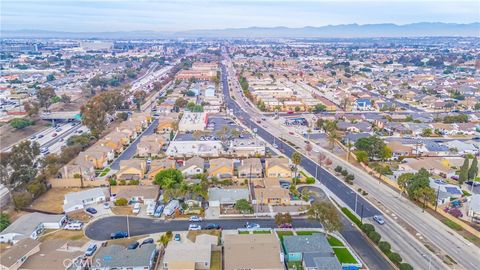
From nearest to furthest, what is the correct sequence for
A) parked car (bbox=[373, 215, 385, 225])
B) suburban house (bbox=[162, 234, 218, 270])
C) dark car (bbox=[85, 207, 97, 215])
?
suburban house (bbox=[162, 234, 218, 270])
parked car (bbox=[373, 215, 385, 225])
dark car (bbox=[85, 207, 97, 215])

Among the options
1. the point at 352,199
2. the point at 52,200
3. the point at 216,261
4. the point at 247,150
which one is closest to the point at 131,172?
the point at 52,200

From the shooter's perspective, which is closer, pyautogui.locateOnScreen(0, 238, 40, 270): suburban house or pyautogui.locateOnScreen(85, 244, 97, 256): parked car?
pyautogui.locateOnScreen(0, 238, 40, 270): suburban house

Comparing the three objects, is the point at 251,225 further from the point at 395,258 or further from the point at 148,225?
the point at 395,258

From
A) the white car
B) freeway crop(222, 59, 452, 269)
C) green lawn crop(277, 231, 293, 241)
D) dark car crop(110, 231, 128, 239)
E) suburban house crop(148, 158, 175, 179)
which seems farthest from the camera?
suburban house crop(148, 158, 175, 179)

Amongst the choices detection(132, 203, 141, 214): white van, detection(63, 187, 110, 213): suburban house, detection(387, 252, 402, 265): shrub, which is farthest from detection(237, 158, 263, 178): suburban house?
detection(387, 252, 402, 265): shrub

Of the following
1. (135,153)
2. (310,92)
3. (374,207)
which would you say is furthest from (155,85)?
(374,207)

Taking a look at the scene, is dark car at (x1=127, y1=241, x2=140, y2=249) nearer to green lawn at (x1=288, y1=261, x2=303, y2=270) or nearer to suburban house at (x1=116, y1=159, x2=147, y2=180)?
green lawn at (x1=288, y1=261, x2=303, y2=270)

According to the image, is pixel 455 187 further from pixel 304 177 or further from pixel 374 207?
pixel 304 177
